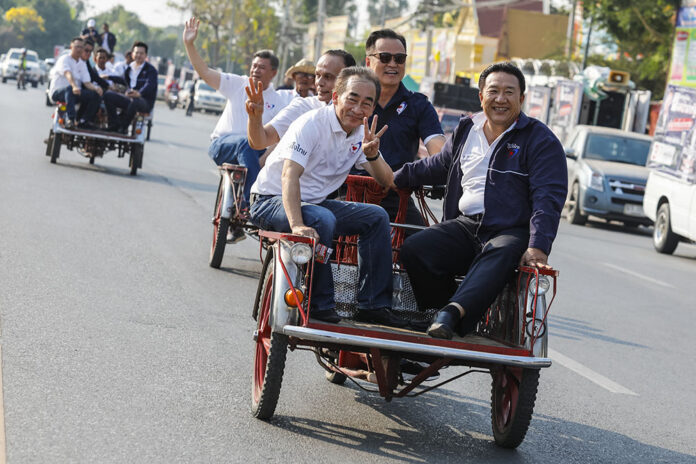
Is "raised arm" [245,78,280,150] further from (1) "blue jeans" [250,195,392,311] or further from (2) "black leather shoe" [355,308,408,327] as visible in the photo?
(2) "black leather shoe" [355,308,408,327]

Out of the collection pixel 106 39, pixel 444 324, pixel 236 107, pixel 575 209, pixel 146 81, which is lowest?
pixel 575 209

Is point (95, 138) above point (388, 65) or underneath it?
underneath

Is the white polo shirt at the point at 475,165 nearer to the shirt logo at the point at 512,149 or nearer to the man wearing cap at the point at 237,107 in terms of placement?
the shirt logo at the point at 512,149

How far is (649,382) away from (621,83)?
25.6 meters

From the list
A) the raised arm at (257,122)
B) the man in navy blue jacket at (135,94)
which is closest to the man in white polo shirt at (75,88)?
the man in navy blue jacket at (135,94)

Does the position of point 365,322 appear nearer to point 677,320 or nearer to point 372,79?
point 372,79

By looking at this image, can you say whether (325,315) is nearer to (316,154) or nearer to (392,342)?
(392,342)

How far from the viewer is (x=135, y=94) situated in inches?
747

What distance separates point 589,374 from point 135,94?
12386mm

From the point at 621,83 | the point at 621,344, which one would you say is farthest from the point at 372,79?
the point at 621,83

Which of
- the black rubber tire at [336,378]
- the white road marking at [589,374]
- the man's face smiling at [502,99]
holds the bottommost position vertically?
the white road marking at [589,374]

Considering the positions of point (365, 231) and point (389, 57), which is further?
point (389, 57)

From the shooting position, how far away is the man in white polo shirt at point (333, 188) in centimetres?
584

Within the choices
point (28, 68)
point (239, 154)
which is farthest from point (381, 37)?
point (28, 68)
